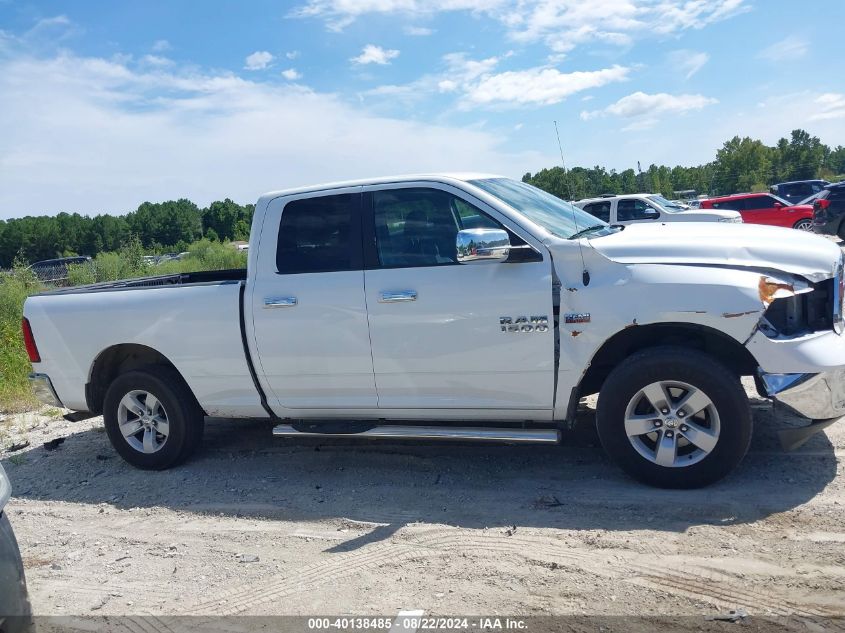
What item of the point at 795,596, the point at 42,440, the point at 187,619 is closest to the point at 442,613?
the point at 187,619

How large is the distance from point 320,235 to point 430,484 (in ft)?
6.27

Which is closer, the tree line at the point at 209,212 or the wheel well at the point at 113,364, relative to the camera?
the wheel well at the point at 113,364

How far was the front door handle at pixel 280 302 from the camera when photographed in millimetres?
5133

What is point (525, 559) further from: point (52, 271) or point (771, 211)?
point (52, 271)

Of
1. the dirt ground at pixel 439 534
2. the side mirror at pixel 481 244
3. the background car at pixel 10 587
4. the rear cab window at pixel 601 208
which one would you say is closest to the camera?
the background car at pixel 10 587

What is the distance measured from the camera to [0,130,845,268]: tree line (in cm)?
4462

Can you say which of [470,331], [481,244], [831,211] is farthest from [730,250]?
[831,211]

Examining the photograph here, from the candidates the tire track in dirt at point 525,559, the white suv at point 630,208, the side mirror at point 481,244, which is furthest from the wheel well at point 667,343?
the white suv at point 630,208

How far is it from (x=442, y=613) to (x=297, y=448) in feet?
9.64

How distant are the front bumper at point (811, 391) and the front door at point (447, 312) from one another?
1.27 meters

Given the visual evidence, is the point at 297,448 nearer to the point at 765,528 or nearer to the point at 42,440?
the point at 42,440

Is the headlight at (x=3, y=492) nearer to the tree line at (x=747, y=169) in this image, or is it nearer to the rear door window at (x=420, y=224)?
the rear door window at (x=420, y=224)

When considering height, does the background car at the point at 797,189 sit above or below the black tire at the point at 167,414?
above

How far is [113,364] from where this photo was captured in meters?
6.14
